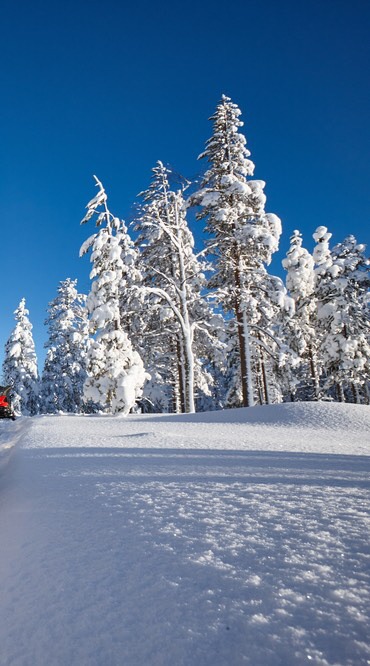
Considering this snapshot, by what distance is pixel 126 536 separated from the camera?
2.24 m

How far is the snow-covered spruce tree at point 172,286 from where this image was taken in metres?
17.1

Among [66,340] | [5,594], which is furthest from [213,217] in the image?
[66,340]

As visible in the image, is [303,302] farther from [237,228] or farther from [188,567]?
[188,567]

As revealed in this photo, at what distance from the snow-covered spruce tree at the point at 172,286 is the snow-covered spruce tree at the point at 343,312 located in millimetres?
8644

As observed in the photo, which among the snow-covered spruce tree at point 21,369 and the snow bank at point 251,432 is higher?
the snow-covered spruce tree at point 21,369

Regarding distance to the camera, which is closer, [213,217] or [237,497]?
[237,497]

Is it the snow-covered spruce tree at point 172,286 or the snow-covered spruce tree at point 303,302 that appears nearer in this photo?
the snow-covered spruce tree at point 172,286

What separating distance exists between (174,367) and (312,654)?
78.9 feet

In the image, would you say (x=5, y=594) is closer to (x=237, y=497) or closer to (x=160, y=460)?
(x=237, y=497)

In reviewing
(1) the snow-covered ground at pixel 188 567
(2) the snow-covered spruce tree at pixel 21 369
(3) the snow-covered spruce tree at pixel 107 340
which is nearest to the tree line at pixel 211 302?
(3) the snow-covered spruce tree at pixel 107 340

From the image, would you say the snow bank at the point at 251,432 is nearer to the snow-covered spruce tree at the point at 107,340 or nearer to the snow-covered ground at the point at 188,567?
the snow-covered ground at the point at 188,567

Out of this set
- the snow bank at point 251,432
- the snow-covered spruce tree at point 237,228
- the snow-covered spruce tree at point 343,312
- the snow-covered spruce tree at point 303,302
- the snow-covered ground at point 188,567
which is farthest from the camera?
the snow-covered spruce tree at point 303,302

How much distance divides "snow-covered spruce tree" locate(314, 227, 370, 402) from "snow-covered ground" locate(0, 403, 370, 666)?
2129cm

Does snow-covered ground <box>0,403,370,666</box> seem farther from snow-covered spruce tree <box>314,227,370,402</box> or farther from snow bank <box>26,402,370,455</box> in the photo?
snow-covered spruce tree <box>314,227,370,402</box>
